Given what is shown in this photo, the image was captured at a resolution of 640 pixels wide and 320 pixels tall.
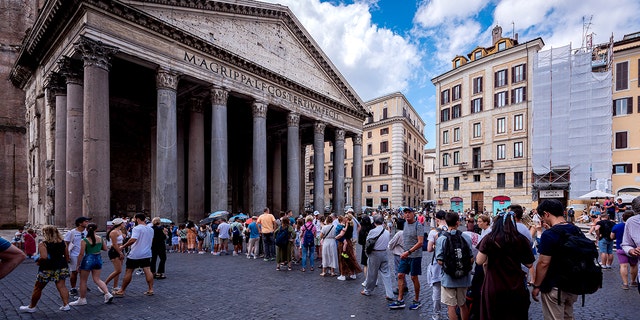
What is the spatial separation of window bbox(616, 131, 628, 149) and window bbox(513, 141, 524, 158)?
6.44 meters

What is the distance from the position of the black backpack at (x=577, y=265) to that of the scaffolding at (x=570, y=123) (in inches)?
1138

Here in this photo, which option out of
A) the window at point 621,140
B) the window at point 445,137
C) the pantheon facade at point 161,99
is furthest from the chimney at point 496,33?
the pantheon facade at point 161,99

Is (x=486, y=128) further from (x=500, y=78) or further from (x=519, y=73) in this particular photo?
(x=519, y=73)

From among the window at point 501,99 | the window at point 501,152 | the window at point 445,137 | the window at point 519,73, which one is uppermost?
the window at point 519,73

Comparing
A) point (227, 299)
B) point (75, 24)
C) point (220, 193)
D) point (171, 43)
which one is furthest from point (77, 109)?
→ point (227, 299)

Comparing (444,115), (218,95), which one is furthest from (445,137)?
(218,95)

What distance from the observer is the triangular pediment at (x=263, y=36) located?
17.2 metres

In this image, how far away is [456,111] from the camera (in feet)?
118

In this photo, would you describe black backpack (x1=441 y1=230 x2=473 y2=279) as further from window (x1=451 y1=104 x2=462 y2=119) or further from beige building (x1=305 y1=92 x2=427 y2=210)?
beige building (x1=305 y1=92 x2=427 y2=210)

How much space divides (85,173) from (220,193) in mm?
6516

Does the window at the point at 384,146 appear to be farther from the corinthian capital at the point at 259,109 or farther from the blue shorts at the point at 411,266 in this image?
the blue shorts at the point at 411,266

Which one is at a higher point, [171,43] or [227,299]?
[171,43]

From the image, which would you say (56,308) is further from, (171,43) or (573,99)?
(573,99)

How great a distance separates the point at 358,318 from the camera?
5.63 metres
